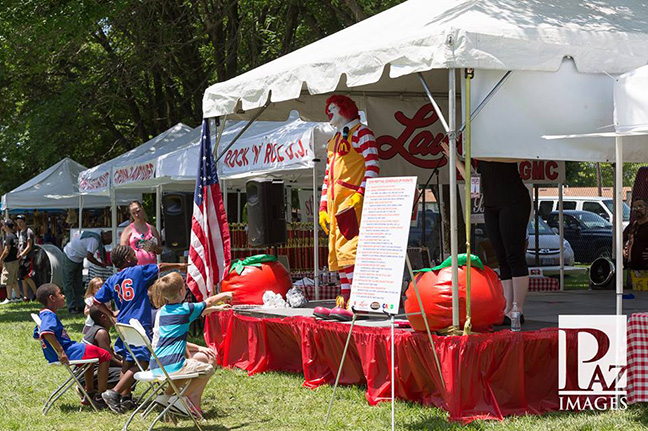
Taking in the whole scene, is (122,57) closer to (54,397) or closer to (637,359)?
(54,397)

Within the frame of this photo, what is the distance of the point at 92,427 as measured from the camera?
6598mm

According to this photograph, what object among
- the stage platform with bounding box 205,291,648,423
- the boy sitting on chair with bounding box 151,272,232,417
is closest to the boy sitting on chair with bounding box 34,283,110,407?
the boy sitting on chair with bounding box 151,272,232,417

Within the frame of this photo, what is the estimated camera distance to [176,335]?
6.43m

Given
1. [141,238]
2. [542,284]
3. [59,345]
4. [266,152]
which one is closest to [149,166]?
[266,152]

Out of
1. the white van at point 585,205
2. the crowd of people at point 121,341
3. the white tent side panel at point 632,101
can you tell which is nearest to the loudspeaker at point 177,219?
the crowd of people at point 121,341

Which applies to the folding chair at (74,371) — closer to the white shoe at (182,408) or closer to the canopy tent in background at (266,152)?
the white shoe at (182,408)

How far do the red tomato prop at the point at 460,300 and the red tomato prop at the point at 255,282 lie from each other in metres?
2.94

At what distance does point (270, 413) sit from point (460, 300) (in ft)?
5.66

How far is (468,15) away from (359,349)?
8.71ft

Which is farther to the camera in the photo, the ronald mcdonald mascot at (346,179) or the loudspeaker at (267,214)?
the loudspeaker at (267,214)

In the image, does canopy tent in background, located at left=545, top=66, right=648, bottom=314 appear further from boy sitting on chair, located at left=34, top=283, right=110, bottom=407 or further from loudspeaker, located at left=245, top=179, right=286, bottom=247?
loudspeaker, located at left=245, top=179, right=286, bottom=247

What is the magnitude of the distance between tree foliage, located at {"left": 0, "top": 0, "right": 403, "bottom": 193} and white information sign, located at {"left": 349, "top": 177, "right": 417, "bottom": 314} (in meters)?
7.68

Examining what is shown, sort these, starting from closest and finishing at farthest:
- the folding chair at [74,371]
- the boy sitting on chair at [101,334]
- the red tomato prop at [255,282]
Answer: the folding chair at [74,371] → the boy sitting on chair at [101,334] → the red tomato prop at [255,282]

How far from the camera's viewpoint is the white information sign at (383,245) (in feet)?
19.6
